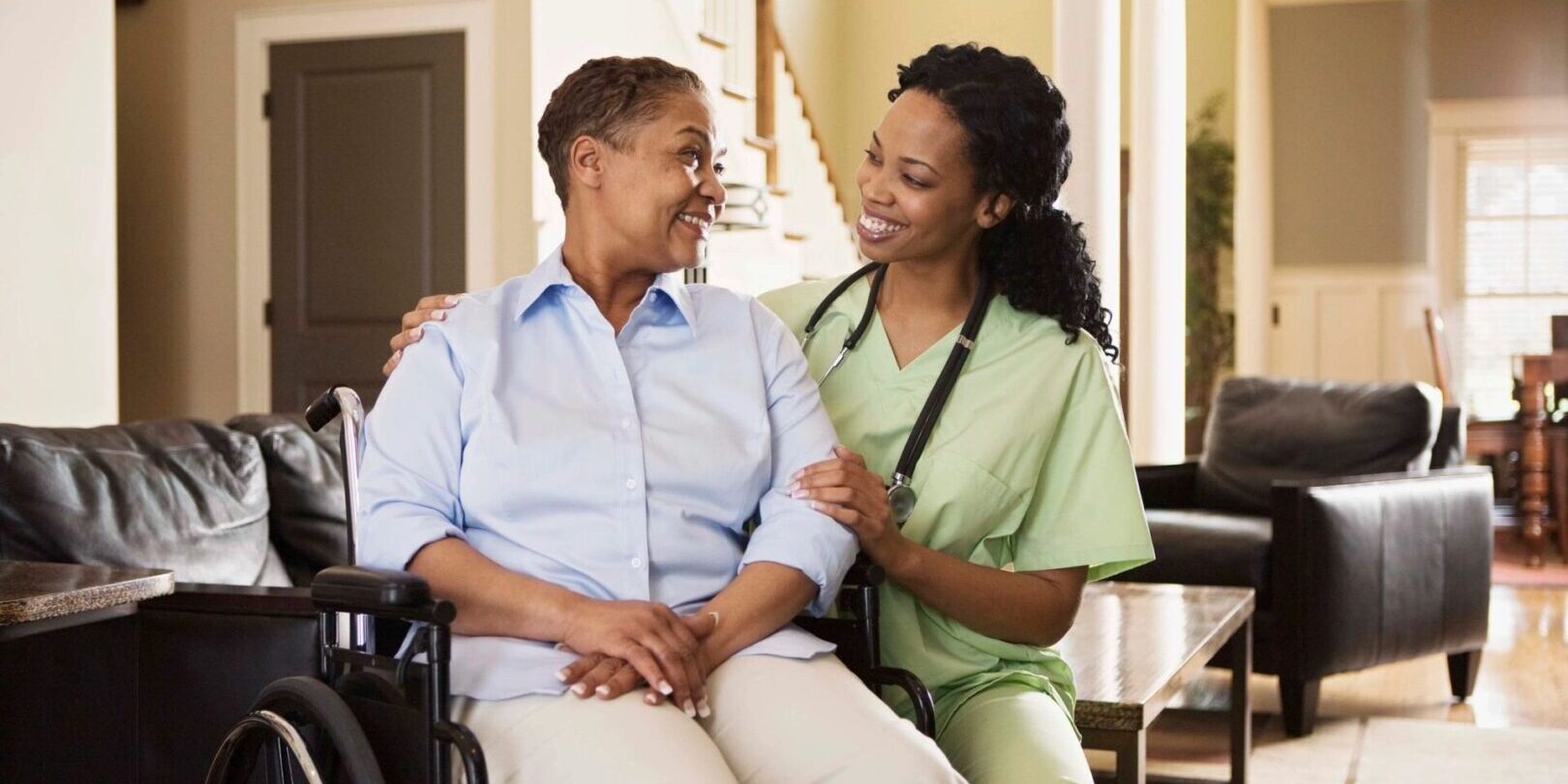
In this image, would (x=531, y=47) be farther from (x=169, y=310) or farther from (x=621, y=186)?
(x=621, y=186)

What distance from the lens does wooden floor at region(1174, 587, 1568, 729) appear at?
14.4 feet

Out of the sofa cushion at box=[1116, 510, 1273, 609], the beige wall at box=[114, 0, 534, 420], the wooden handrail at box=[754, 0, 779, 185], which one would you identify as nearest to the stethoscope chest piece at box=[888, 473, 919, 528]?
the sofa cushion at box=[1116, 510, 1273, 609]

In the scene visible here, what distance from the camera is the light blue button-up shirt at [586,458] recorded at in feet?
5.51

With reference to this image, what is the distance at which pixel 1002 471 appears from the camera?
1938 mm

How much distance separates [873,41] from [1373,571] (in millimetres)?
6606

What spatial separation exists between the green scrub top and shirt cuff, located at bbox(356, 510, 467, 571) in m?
0.55

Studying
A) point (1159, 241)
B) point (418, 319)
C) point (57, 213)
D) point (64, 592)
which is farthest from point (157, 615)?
point (1159, 241)

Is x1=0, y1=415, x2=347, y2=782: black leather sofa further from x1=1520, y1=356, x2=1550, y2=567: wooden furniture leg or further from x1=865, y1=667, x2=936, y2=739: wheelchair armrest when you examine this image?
x1=1520, y1=356, x2=1550, y2=567: wooden furniture leg

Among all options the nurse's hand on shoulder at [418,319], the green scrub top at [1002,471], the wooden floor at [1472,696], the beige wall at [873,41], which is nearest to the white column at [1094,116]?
the wooden floor at [1472,696]

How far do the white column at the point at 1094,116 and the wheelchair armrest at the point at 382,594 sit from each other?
253 centimetres

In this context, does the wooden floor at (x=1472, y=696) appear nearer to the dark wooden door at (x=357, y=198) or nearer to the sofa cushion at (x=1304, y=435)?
the sofa cushion at (x=1304, y=435)

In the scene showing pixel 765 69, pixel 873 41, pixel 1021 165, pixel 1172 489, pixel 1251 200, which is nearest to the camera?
pixel 1021 165

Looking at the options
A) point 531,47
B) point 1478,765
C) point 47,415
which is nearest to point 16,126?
point 47,415

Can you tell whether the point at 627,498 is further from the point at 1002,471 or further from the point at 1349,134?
the point at 1349,134
